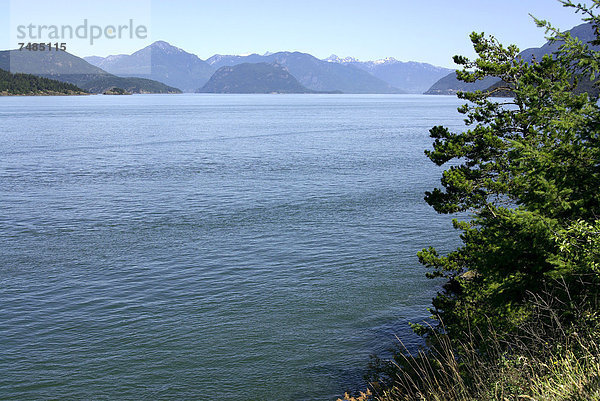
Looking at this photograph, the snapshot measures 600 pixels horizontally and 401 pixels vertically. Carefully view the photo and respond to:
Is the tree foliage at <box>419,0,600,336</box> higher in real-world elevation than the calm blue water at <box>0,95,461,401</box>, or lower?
higher

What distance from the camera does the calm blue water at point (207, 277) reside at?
875 inches

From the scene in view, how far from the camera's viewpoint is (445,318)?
781 inches

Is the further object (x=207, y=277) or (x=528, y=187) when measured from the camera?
(x=207, y=277)

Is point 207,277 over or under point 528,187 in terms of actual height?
under

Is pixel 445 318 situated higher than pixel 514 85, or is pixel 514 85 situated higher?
pixel 514 85

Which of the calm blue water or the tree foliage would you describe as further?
the calm blue water

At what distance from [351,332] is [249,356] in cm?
513

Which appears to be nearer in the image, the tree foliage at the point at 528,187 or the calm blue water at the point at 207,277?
the tree foliage at the point at 528,187

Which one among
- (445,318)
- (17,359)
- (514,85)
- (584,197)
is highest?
(514,85)

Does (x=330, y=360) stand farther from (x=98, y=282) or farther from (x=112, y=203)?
(x=112, y=203)

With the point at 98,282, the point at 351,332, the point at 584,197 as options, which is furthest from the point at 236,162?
the point at 584,197

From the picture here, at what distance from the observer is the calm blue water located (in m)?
22.2

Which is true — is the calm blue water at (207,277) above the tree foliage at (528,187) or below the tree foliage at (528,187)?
below

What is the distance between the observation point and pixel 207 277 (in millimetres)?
32406
